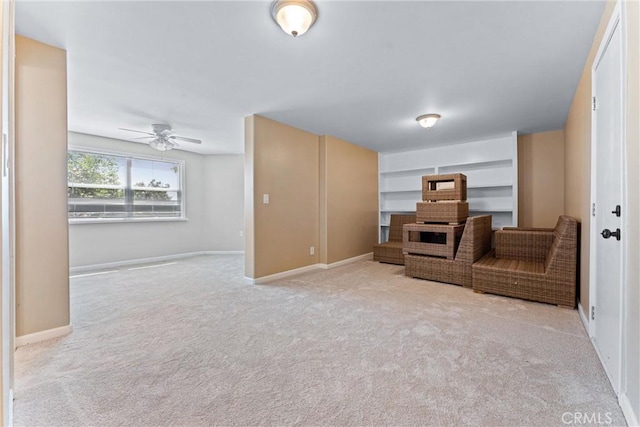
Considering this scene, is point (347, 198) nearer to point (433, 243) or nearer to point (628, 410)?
point (433, 243)

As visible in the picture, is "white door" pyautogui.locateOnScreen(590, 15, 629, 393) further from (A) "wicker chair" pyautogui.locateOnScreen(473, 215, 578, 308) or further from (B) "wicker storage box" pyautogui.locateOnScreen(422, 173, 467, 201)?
(B) "wicker storage box" pyautogui.locateOnScreen(422, 173, 467, 201)

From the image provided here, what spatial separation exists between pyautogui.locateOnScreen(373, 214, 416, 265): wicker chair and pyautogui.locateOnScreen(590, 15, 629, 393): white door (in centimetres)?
277


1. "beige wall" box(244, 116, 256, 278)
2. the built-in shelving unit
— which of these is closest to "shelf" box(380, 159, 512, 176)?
the built-in shelving unit

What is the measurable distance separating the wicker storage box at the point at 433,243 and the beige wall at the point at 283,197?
4.77ft

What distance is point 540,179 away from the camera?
4324 millimetres

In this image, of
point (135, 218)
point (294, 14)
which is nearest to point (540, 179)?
point (294, 14)

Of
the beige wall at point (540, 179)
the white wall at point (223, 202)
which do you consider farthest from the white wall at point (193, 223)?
the beige wall at point (540, 179)

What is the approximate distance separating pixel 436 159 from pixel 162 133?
465 cm

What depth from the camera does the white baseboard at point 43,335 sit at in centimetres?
195

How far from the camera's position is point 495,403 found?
1.36 m

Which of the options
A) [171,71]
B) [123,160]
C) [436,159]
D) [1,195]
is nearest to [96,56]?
[171,71]

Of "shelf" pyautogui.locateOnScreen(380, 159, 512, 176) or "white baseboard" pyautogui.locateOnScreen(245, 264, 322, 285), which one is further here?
"shelf" pyautogui.locateOnScreen(380, 159, 512, 176)

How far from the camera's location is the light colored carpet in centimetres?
132

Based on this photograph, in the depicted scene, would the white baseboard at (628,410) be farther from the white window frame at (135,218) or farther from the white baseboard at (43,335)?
the white window frame at (135,218)
